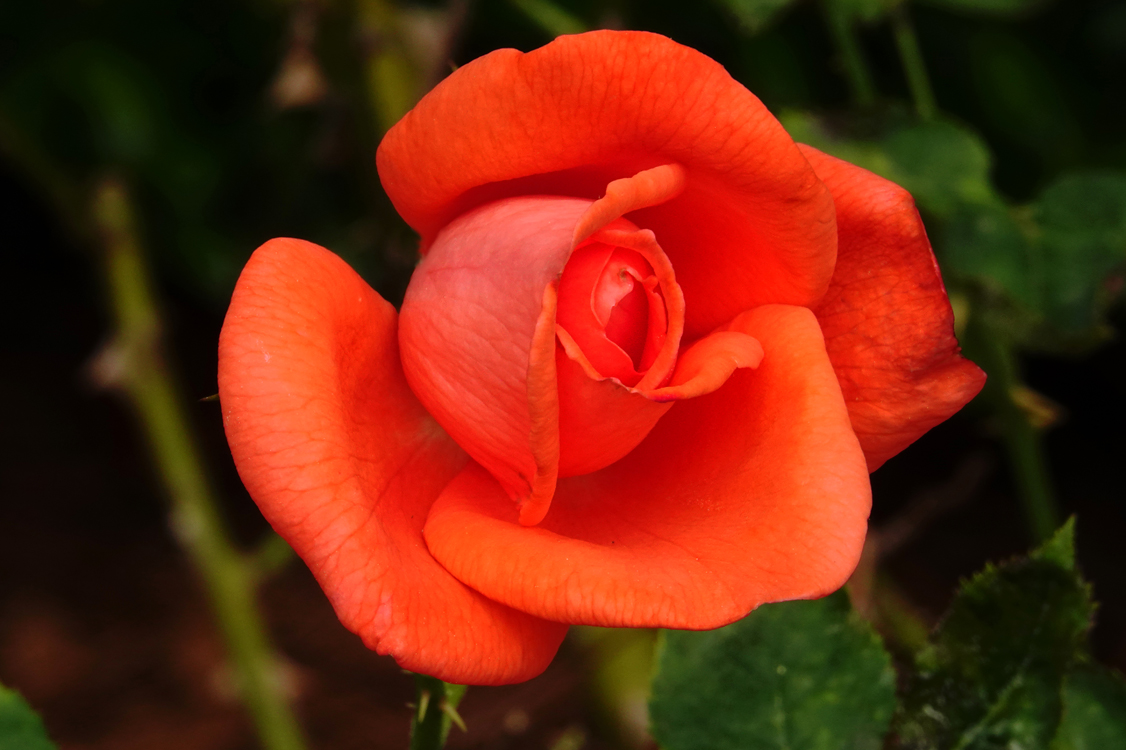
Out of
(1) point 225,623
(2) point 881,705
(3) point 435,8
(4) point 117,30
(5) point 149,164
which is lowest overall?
(1) point 225,623

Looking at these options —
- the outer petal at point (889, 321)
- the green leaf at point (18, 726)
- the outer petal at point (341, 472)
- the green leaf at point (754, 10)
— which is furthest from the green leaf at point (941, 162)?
the green leaf at point (18, 726)

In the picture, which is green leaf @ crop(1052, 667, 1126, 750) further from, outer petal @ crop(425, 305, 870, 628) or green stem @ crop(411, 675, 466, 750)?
green stem @ crop(411, 675, 466, 750)

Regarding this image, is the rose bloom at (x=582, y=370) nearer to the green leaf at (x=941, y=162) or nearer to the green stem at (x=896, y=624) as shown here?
the green leaf at (x=941, y=162)

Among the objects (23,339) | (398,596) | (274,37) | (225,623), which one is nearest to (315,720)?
(225,623)

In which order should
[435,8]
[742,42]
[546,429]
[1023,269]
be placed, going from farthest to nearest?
[742,42], [435,8], [1023,269], [546,429]

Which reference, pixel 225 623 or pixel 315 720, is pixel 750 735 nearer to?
pixel 225 623

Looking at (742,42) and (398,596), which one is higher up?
(398,596)

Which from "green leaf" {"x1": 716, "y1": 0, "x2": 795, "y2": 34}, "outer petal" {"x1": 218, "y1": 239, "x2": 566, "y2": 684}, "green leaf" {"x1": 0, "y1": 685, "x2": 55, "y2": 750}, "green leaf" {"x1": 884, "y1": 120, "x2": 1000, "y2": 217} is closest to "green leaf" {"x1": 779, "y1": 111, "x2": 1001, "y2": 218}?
"green leaf" {"x1": 884, "y1": 120, "x2": 1000, "y2": 217}
